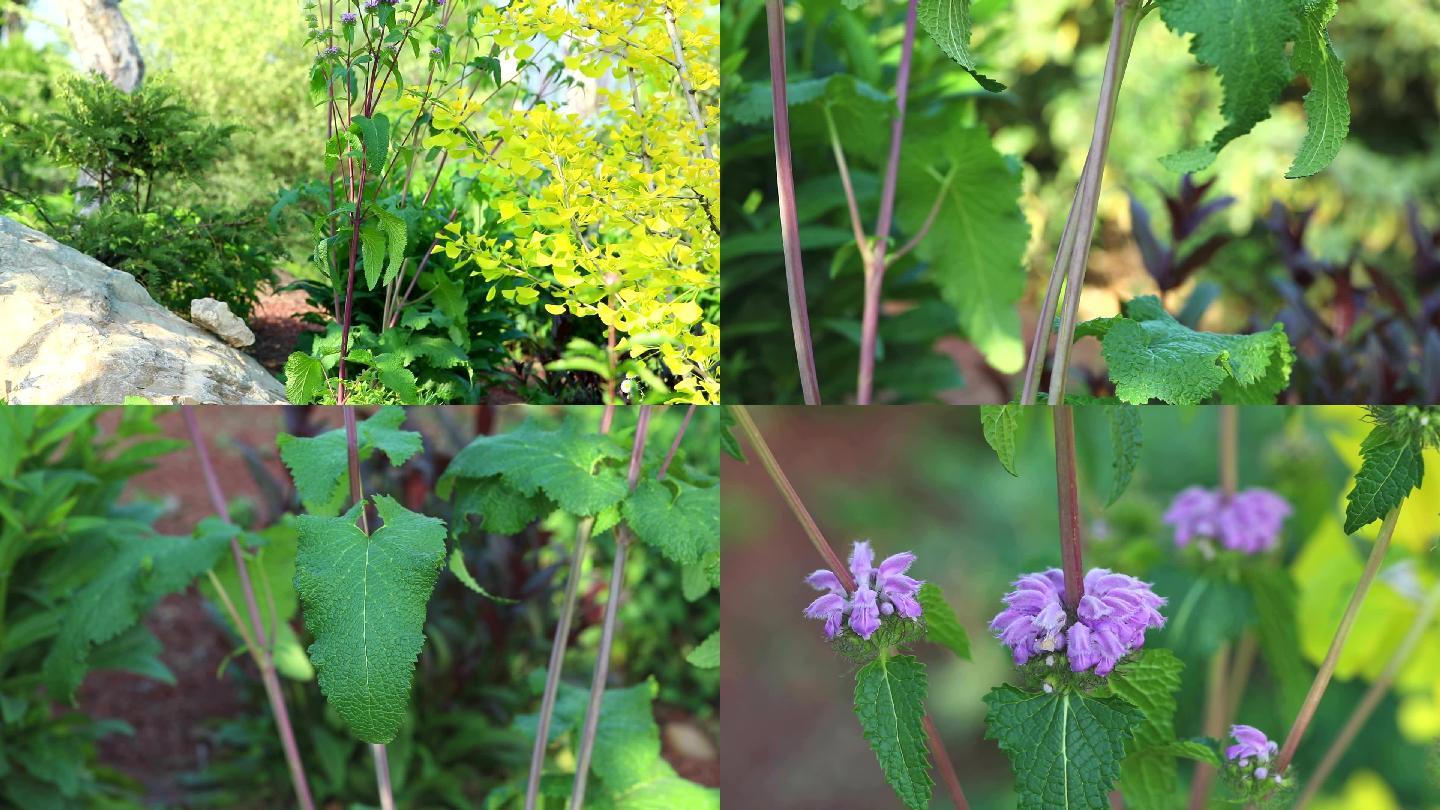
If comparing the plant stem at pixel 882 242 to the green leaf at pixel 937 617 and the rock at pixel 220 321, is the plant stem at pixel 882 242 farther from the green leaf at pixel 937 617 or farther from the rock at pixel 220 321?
the rock at pixel 220 321

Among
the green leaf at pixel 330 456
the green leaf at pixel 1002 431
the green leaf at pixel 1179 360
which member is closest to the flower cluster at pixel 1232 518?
the green leaf at pixel 1179 360

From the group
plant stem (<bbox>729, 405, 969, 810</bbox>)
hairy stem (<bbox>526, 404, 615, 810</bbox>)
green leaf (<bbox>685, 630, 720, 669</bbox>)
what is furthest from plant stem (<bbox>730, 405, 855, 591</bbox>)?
green leaf (<bbox>685, 630, 720, 669</bbox>)

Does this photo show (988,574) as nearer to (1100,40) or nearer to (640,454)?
(640,454)

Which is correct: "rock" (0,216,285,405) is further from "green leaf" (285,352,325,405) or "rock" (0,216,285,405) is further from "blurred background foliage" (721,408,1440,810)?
"blurred background foliage" (721,408,1440,810)

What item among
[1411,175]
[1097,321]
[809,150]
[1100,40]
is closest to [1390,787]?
[1097,321]

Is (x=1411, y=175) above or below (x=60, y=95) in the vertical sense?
above

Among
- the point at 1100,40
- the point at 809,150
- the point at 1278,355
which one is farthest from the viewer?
the point at 1100,40
